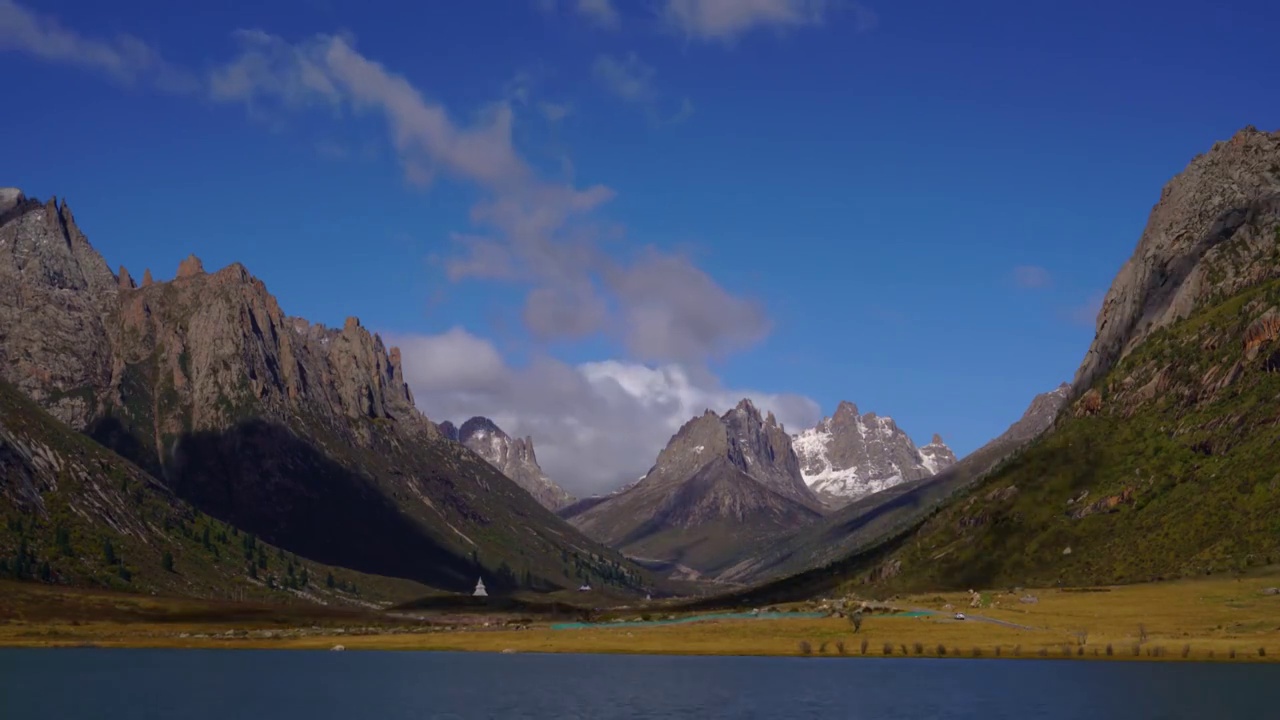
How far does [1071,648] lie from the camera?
149 meters

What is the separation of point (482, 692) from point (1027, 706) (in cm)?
4914

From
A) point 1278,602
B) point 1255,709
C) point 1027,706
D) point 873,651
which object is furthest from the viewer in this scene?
point 1278,602

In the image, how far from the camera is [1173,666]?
131m

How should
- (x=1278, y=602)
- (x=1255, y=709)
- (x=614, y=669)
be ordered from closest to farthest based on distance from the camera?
(x=1255, y=709) → (x=614, y=669) → (x=1278, y=602)

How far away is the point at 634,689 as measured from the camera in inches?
4579

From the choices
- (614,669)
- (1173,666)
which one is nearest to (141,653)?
(614,669)

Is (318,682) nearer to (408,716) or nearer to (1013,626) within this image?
(408,716)

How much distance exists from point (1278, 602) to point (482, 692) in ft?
401

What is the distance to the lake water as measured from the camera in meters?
94.8

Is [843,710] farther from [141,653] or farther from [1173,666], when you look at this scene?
[141,653]

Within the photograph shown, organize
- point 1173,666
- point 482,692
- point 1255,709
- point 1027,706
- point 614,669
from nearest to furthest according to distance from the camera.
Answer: point 1255,709
point 1027,706
point 482,692
point 1173,666
point 614,669

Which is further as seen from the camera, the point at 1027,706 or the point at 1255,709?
the point at 1027,706

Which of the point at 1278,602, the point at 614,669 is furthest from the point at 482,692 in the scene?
the point at 1278,602

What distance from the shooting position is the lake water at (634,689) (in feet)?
311
